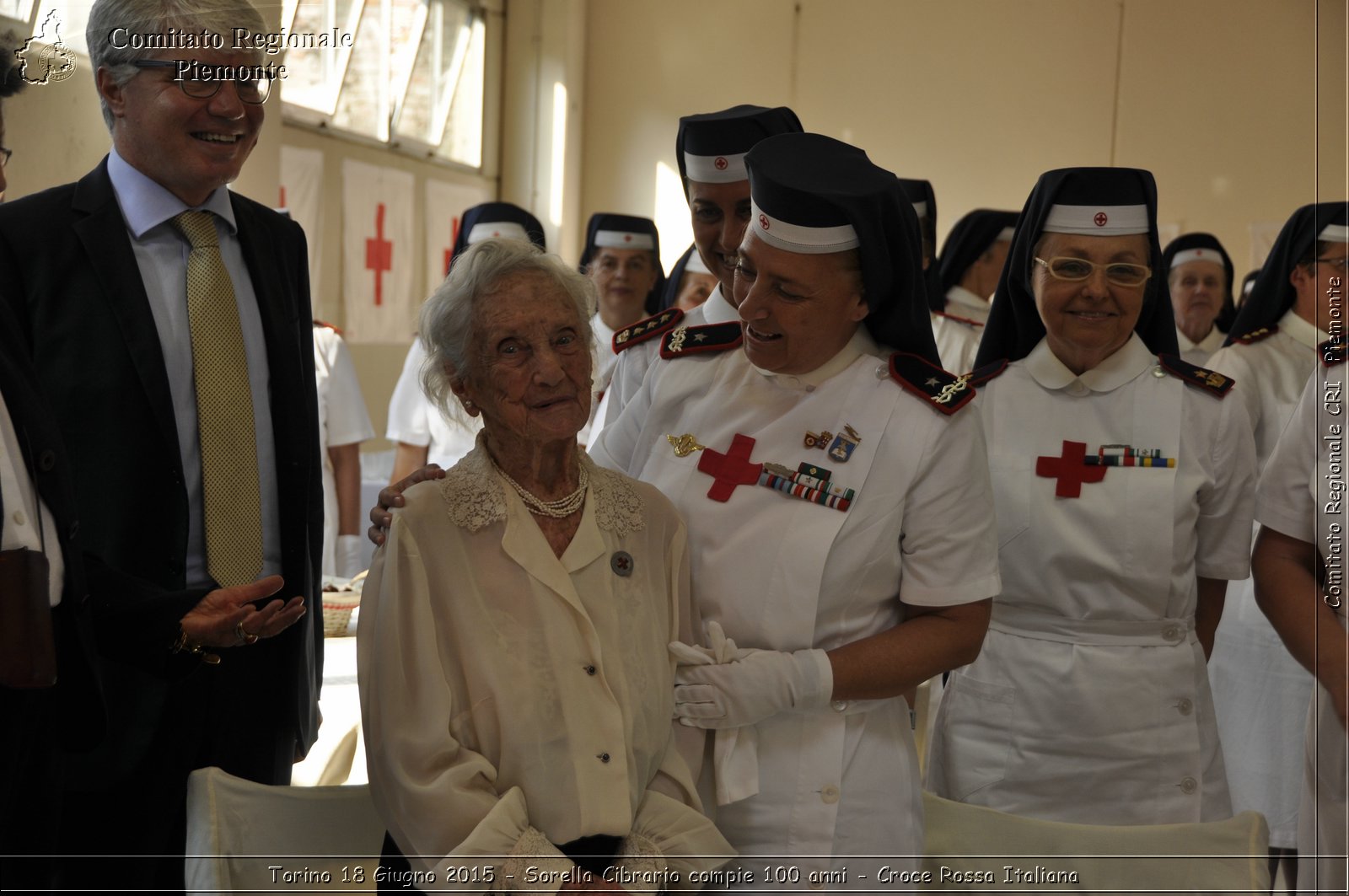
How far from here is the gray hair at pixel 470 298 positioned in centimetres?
182

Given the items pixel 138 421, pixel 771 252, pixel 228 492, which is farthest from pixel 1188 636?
pixel 138 421

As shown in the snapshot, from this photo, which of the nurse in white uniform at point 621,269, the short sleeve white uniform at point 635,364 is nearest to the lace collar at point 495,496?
the short sleeve white uniform at point 635,364

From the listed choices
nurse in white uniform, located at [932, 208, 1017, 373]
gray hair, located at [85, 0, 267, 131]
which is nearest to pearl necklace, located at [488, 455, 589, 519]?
gray hair, located at [85, 0, 267, 131]

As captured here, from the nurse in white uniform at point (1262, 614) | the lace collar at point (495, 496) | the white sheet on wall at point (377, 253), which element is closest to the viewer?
the lace collar at point (495, 496)

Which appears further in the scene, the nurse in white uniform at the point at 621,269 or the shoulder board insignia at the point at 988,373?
the nurse in white uniform at the point at 621,269

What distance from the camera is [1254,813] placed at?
1.81m

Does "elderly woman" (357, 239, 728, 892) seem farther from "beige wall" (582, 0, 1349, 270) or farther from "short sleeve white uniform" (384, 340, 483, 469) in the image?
"beige wall" (582, 0, 1349, 270)

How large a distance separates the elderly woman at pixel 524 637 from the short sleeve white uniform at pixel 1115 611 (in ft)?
2.73

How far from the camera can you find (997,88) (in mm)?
10016

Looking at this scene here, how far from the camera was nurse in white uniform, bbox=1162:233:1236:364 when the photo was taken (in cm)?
654

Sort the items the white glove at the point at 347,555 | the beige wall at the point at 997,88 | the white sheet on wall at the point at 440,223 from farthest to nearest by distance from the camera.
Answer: the beige wall at the point at 997,88 < the white sheet on wall at the point at 440,223 < the white glove at the point at 347,555

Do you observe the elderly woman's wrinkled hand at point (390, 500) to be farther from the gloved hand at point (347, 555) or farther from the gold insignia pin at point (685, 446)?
the gloved hand at point (347, 555)

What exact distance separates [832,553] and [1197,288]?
552cm

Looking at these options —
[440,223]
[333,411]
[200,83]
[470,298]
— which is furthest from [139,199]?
[440,223]
